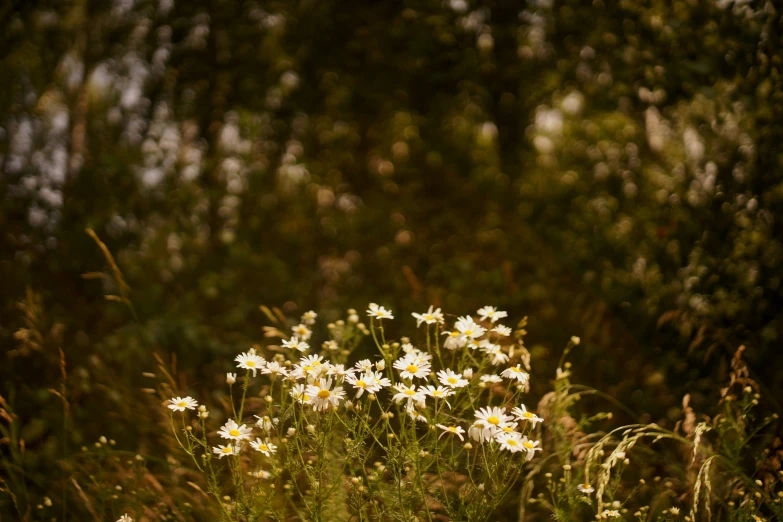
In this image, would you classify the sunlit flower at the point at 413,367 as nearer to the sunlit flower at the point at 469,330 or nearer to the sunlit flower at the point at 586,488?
the sunlit flower at the point at 469,330

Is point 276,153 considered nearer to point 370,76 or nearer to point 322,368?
point 370,76

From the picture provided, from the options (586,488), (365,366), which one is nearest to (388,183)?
(365,366)

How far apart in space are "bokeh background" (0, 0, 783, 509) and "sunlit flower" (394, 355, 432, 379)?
52.4 inches

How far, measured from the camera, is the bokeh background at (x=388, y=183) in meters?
2.62

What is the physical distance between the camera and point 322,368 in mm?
1539

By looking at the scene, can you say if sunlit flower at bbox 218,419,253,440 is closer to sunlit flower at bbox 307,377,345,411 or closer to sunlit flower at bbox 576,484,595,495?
sunlit flower at bbox 307,377,345,411

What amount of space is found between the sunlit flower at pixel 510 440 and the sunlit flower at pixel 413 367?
226 mm

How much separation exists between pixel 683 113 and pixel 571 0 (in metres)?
1.15

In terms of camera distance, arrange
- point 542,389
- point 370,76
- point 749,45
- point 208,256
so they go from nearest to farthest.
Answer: point 749,45 → point 542,389 → point 208,256 → point 370,76

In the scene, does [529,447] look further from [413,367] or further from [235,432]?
[235,432]

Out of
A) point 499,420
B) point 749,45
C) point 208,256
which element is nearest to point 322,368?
point 499,420

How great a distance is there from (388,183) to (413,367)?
10.8 feet

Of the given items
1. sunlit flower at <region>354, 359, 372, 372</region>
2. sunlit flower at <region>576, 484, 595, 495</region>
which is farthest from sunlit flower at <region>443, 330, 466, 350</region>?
sunlit flower at <region>576, 484, 595, 495</region>

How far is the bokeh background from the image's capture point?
2.62m
